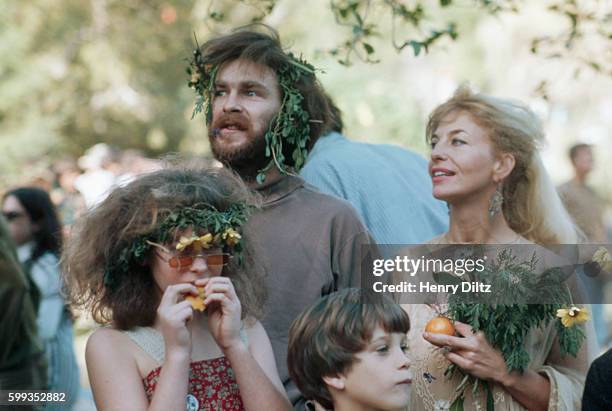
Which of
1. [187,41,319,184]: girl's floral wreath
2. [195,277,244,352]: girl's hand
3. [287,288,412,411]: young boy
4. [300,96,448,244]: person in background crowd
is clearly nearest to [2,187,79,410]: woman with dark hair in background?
[300,96,448,244]: person in background crowd

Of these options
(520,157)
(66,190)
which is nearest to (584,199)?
(520,157)

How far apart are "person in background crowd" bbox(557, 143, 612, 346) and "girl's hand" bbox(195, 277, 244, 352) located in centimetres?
232

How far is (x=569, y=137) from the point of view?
24578 millimetres

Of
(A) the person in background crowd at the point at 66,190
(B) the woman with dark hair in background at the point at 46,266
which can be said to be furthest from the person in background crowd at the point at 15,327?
(A) the person in background crowd at the point at 66,190

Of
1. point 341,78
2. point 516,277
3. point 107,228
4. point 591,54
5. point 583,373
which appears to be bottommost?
point 583,373

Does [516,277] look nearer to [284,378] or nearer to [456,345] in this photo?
[456,345]

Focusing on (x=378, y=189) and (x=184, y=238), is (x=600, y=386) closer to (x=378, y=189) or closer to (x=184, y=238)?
(x=184, y=238)

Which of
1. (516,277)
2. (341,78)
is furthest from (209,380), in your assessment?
(341,78)

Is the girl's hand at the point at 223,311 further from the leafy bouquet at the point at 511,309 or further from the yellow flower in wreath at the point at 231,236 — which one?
the leafy bouquet at the point at 511,309

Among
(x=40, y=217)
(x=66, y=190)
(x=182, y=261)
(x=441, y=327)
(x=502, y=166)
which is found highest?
(x=66, y=190)

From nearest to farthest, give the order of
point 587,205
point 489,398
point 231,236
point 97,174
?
point 231,236 → point 489,398 → point 587,205 → point 97,174

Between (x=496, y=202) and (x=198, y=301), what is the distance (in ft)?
4.89

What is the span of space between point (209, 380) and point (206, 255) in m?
0.41

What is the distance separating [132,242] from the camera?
3.63m
